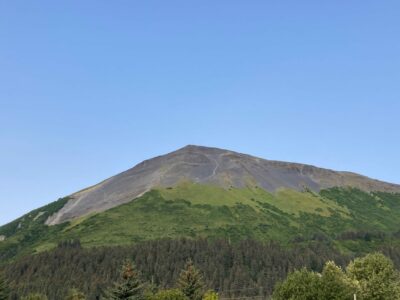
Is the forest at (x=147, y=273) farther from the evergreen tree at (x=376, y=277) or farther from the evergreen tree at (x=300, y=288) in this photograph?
the evergreen tree at (x=300, y=288)

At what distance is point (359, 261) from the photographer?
90.7 m

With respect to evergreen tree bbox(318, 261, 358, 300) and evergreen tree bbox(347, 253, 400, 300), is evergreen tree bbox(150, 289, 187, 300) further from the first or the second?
evergreen tree bbox(347, 253, 400, 300)

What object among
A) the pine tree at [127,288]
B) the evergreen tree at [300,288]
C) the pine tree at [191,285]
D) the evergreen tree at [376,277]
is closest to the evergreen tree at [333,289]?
the evergreen tree at [300,288]

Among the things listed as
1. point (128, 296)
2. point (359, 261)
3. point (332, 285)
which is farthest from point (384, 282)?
point (128, 296)

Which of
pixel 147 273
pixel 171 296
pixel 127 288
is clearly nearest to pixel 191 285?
pixel 171 296

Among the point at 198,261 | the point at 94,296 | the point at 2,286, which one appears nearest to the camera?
the point at 2,286

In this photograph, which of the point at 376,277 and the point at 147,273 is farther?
the point at 147,273

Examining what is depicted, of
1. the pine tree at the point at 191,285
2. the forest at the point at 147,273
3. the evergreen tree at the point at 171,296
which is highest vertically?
the pine tree at the point at 191,285

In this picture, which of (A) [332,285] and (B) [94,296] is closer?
(A) [332,285]

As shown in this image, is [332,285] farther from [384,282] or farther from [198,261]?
[198,261]

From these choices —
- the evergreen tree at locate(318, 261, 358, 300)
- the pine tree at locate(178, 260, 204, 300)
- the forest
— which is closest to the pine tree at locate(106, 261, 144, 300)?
the pine tree at locate(178, 260, 204, 300)

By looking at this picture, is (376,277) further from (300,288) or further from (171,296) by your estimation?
(171,296)

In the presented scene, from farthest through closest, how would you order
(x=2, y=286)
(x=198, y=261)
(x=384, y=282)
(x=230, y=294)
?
(x=198, y=261) → (x=230, y=294) → (x=2, y=286) → (x=384, y=282)

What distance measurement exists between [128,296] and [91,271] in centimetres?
11481
